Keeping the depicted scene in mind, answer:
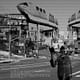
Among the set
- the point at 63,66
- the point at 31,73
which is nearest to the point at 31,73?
the point at 31,73

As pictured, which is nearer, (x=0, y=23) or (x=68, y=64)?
(x=68, y=64)

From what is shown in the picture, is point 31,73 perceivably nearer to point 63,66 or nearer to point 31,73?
point 31,73

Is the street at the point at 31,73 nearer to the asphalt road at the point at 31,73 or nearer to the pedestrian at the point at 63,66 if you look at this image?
the asphalt road at the point at 31,73

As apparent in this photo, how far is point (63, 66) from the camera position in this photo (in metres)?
6.41

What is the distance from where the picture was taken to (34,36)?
122 metres

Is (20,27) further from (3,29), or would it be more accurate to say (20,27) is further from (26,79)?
(26,79)

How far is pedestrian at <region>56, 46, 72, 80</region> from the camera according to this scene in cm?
631

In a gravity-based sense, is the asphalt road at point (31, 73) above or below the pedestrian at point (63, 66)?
below

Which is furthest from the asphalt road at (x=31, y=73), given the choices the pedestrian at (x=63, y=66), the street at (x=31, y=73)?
the pedestrian at (x=63, y=66)

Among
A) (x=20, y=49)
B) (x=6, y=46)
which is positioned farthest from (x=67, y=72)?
(x=20, y=49)

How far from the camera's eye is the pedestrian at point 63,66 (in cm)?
631

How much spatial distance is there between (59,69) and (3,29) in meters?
113

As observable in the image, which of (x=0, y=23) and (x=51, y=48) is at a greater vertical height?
(x=0, y=23)

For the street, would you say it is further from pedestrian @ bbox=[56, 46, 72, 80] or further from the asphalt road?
pedestrian @ bbox=[56, 46, 72, 80]
